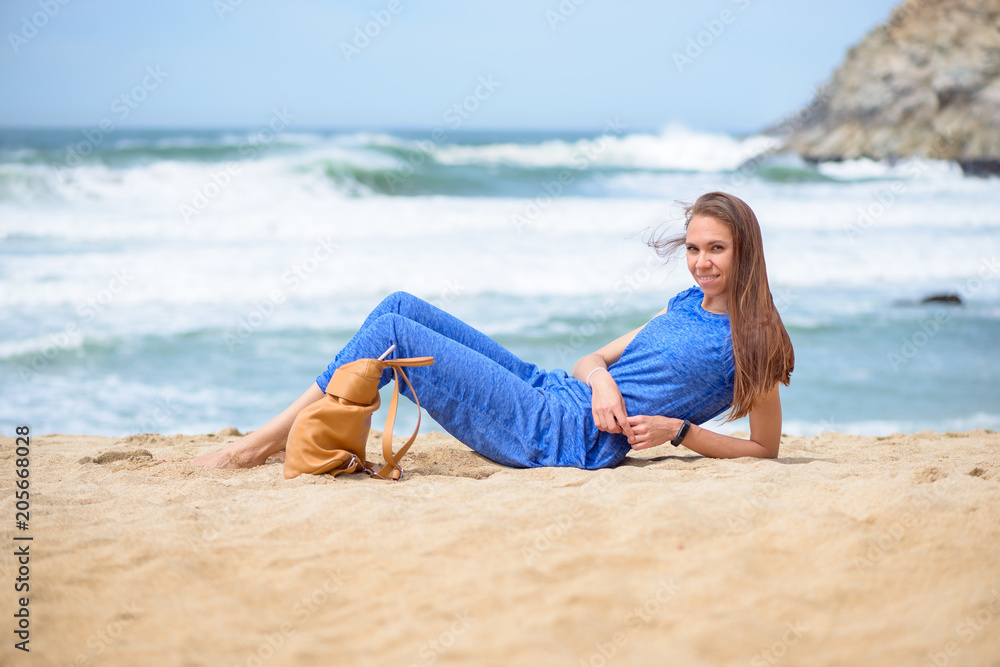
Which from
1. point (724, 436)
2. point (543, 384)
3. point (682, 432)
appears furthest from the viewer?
point (543, 384)

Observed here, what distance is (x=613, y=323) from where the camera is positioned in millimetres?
8016

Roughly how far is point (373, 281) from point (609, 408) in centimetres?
714

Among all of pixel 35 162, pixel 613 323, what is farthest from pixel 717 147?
pixel 613 323

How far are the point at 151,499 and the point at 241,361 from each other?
4083 millimetres

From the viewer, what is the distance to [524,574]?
2053 mm

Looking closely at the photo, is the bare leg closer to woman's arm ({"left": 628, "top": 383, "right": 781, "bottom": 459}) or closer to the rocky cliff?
woman's arm ({"left": 628, "top": 383, "right": 781, "bottom": 459})

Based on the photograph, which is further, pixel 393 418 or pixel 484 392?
pixel 484 392

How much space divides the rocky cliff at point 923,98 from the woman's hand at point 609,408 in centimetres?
2961

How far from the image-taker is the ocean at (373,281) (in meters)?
5.97

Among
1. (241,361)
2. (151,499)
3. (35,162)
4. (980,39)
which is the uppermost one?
(980,39)

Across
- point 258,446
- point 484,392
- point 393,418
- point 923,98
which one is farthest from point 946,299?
point 923,98

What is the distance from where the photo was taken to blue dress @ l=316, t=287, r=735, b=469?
Answer: 300 cm

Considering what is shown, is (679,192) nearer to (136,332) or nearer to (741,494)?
(136,332)

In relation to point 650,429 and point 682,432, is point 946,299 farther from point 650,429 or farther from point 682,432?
point 650,429
